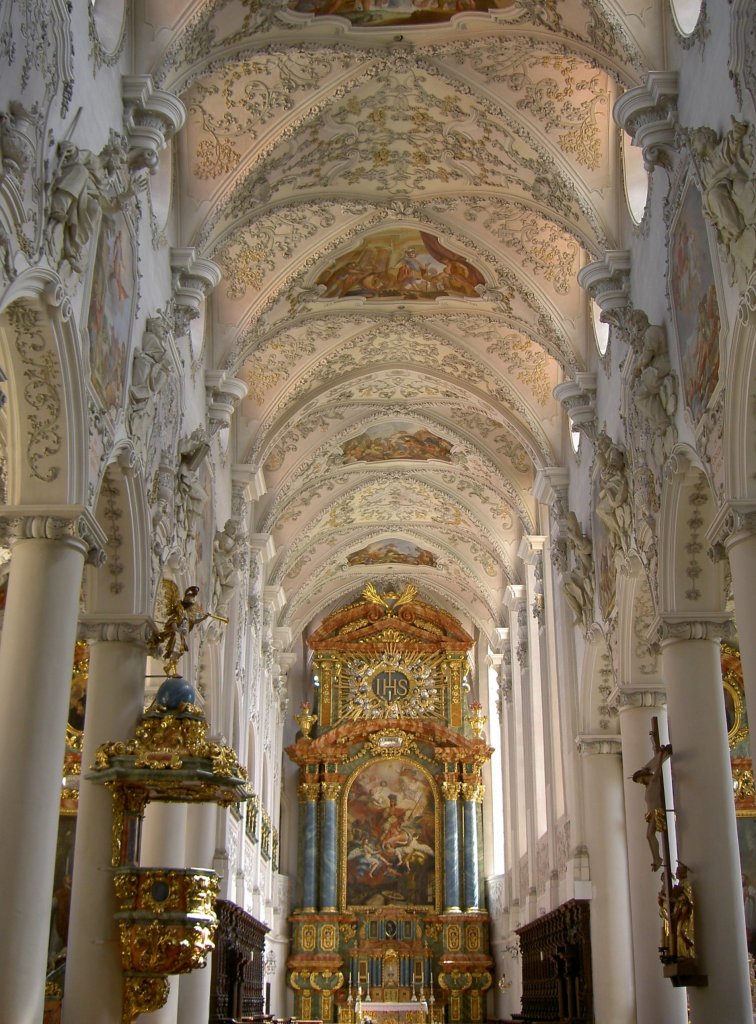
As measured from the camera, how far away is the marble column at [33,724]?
10.2 m

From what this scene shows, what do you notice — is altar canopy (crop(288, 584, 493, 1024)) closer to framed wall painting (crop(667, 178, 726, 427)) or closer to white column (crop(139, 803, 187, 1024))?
white column (crop(139, 803, 187, 1024))

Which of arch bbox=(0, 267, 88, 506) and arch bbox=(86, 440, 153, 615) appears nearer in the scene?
arch bbox=(0, 267, 88, 506)

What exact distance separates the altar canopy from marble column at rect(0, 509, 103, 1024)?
74.7ft

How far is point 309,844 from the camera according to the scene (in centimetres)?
3553

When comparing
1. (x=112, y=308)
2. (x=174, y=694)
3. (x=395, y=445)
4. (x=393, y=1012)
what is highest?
(x=395, y=445)

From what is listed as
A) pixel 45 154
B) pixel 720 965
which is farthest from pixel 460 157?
pixel 720 965

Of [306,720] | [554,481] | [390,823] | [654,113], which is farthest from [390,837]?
[654,113]

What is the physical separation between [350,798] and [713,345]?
2687 cm

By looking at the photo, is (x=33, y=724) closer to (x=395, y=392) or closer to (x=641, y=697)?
(x=641, y=697)

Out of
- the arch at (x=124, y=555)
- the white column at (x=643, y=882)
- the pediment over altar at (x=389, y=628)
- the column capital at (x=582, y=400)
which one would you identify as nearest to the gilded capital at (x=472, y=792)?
the pediment over altar at (x=389, y=628)

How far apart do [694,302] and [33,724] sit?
25.8ft

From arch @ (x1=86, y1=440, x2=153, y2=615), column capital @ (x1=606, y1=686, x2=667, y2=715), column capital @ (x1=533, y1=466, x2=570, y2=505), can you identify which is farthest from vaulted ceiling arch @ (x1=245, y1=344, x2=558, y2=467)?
arch @ (x1=86, y1=440, x2=153, y2=615)

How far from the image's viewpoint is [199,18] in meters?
14.3

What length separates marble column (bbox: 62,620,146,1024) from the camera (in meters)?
12.6
